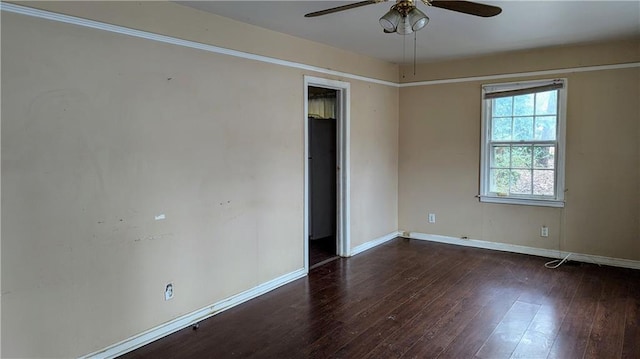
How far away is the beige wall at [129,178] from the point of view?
2.42 m

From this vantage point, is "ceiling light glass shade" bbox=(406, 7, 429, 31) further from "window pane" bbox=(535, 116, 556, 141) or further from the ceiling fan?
"window pane" bbox=(535, 116, 556, 141)

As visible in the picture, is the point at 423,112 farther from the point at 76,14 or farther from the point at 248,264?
the point at 76,14

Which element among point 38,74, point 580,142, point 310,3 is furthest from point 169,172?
point 580,142

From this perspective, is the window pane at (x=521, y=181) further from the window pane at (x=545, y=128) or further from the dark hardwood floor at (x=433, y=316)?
the dark hardwood floor at (x=433, y=316)

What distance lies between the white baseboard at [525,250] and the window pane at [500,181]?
0.67m

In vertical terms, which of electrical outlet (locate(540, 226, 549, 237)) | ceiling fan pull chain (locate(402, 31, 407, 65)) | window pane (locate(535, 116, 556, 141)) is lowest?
electrical outlet (locate(540, 226, 549, 237))

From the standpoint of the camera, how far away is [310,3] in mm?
3180

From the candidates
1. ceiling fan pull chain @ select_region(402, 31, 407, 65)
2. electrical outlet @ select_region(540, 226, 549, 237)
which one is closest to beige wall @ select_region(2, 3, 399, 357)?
ceiling fan pull chain @ select_region(402, 31, 407, 65)

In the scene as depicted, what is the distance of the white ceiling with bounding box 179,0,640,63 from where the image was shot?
3.28 meters

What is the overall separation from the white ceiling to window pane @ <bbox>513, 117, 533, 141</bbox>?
835 millimetres

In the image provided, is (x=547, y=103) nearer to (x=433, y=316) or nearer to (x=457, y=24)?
(x=457, y=24)

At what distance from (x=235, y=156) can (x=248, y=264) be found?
97cm

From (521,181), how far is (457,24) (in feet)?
7.58

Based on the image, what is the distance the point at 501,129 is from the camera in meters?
5.29
